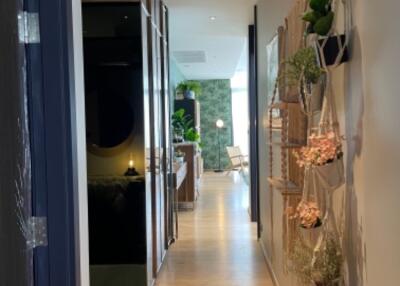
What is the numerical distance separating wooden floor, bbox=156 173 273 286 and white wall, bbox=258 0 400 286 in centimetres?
243

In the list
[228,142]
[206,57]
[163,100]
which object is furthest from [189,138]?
[228,142]

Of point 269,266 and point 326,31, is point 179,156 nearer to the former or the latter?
point 269,266

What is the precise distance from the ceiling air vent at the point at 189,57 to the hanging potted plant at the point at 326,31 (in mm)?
6948

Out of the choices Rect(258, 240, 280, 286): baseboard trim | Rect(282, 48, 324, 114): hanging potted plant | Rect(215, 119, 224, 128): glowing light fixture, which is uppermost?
Rect(282, 48, 324, 114): hanging potted plant

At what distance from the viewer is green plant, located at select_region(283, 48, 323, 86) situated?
1832mm

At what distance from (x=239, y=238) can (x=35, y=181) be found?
4000mm

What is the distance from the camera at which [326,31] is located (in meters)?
1.70

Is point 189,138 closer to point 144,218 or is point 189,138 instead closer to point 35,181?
point 144,218

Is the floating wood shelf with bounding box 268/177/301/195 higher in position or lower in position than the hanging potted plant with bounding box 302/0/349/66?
lower

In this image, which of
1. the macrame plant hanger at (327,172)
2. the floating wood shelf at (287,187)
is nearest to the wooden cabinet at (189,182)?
the floating wood shelf at (287,187)

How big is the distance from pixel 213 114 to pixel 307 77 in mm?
11861

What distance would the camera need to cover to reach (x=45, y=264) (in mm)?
1664

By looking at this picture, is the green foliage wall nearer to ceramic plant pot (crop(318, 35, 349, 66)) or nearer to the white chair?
the white chair

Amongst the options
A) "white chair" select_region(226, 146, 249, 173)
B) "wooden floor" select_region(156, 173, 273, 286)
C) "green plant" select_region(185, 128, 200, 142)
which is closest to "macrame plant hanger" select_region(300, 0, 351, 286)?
"wooden floor" select_region(156, 173, 273, 286)
